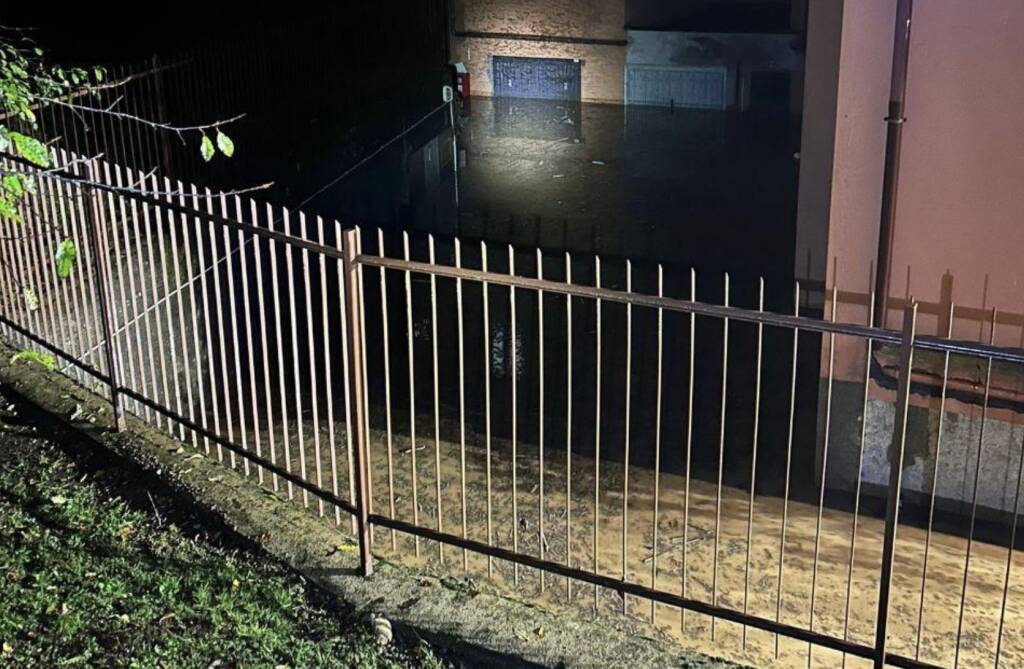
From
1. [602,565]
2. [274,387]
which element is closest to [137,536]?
[602,565]

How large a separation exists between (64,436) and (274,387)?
4.22 meters

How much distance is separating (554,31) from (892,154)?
49.9 ft

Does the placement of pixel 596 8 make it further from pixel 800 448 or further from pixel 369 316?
pixel 800 448

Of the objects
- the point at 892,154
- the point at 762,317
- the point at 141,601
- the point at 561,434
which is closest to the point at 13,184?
the point at 141,601

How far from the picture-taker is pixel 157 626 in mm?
5082

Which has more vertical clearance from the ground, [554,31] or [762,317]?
[762,317]

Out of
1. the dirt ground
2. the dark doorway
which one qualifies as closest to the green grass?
the dirt ground

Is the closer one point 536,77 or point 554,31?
point 554,31

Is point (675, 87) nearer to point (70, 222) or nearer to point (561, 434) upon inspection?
point (561, 434)

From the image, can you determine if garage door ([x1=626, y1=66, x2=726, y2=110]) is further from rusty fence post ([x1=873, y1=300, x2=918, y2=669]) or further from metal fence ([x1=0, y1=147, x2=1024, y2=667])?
rusty fence post ([x1=873, y1=300, x2=918, y2=669])

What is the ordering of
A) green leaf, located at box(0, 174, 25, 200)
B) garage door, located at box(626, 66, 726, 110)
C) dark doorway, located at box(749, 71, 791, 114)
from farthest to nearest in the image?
garage door, located at box(626, 66, 726, 110)
dark doorway, located at box(749, 71, 791, 114)
green leaf, located at box(0, 174, 25, 200)

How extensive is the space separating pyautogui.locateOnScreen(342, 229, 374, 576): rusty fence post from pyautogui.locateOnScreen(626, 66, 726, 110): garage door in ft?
56.9

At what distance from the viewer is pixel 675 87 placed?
22.1 m

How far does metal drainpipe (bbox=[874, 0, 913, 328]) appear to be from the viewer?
7.67m
